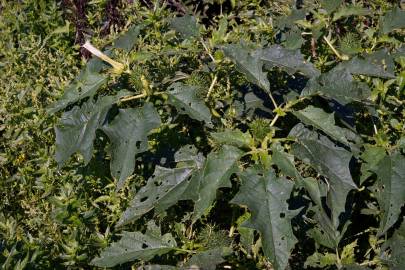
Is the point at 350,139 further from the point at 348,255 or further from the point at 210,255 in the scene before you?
the point at 210,255

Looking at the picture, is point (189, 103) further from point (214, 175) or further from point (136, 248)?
point (136, 248)

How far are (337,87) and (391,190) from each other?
1.25 ft

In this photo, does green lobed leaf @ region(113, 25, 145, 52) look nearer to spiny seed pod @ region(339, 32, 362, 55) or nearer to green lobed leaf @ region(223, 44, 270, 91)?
green lobed leaf @ region(223, 44, 270, 91)

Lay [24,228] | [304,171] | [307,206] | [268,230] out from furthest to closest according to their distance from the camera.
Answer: [24,228]
[304,171]
[307,206]
[268,230]

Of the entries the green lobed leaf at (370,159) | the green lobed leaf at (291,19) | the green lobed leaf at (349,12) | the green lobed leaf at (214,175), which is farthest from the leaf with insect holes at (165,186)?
the green lobed leaf at (349,12)

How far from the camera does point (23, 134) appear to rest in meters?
2.82

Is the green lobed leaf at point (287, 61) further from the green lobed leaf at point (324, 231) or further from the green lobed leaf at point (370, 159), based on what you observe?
the green lobed leaf at point (324, 231)

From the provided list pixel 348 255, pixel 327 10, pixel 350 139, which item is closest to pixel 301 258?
pixel 348 255

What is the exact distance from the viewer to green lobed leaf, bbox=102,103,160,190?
6.20 feet

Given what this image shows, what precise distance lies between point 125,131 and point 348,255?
2.90 feet

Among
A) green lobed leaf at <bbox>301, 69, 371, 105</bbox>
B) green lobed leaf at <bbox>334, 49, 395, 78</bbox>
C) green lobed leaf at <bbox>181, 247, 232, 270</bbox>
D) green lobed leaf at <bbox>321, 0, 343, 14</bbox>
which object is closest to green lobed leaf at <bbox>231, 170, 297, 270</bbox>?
green lobed leaf at <bbox>181, 247, 232, 270</bbox>

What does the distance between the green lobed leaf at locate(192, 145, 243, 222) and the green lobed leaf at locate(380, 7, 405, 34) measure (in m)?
0.94

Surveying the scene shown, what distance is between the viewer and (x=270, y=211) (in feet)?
5.77

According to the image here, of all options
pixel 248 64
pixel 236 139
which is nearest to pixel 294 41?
pixel 248 64
